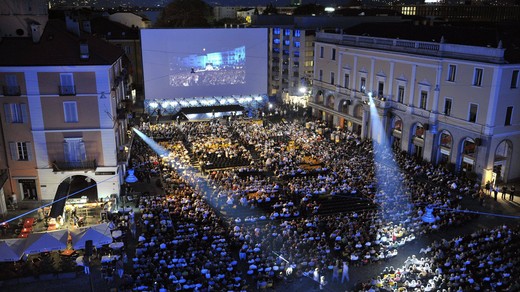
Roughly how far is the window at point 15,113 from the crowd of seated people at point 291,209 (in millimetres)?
10445

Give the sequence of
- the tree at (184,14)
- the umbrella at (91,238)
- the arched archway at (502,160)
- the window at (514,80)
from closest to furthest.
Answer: the umbrella at (91,238) → the window at (514,80) → the arched archway at (502,160) → the tree at (184,14)

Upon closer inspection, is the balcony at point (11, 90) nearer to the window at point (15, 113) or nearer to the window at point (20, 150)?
the window at point (15, 113)

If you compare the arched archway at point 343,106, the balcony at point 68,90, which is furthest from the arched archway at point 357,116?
the balcony at point 68,90

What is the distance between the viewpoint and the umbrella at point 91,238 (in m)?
25.3

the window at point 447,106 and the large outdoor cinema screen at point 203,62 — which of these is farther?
the large outdoor cinema screen at point 203,62

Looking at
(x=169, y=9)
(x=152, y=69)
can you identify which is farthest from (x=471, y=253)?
(x=169, y=9)

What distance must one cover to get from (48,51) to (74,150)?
7.14m

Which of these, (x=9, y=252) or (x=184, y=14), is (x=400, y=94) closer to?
(x=9, y=252)

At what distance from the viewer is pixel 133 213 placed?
1208 inches

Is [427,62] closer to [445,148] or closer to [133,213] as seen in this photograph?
[445,148]

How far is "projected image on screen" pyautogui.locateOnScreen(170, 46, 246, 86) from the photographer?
60.7 m

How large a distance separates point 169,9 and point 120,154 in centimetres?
7102

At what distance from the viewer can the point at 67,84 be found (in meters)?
31.4

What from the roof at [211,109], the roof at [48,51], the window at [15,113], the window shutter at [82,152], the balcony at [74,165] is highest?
the roof at [48,51]
